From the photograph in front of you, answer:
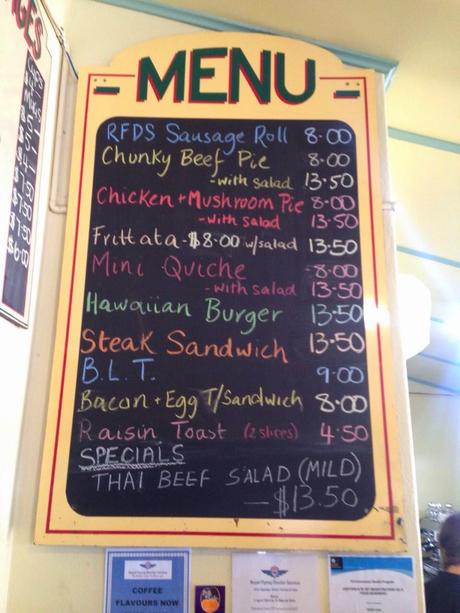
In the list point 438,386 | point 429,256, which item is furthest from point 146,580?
point 438,386

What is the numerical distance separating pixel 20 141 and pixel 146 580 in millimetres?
1067

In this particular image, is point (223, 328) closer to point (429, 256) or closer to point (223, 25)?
point (223, 25)

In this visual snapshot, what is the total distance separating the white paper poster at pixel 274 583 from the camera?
1139mm

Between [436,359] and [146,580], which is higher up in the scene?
[436,359]

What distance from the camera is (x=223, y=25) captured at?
157cm

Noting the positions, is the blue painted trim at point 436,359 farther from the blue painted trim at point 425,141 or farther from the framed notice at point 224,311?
the framed notice at point 224,311

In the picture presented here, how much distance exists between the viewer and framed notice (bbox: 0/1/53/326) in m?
1.14

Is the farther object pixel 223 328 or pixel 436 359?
pixel 436 359

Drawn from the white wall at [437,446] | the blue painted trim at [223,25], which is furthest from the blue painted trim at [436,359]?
the blue painted trim at [223,25]

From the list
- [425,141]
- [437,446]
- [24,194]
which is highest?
[425,141]

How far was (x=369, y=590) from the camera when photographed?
1.14 metres

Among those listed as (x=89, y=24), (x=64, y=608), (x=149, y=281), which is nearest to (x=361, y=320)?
(x=149, y=281)

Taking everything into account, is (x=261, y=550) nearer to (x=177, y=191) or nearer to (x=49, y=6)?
(x=177, y=191)

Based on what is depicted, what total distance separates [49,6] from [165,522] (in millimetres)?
1418
